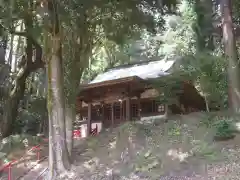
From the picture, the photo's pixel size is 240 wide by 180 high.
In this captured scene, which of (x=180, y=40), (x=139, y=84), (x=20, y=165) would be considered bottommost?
(x=20, y=165)

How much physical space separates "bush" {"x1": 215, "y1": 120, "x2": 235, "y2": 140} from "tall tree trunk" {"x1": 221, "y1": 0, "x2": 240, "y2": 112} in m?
2.09

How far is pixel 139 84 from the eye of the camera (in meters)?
18.0

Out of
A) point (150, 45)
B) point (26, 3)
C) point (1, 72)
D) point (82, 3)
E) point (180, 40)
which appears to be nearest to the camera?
point (82, 3)

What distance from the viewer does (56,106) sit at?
40.0ft

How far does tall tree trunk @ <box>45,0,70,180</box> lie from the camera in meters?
11.9

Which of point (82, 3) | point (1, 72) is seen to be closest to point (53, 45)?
point (82, 3)

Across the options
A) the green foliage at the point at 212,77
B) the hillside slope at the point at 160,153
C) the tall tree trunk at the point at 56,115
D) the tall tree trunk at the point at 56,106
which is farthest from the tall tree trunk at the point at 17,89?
the green foliage at the point at 212,77

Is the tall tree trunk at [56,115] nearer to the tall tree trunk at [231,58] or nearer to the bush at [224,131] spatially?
the bush at [224,131]

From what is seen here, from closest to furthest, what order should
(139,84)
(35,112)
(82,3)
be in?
(82,3), (139,84), (35,112)

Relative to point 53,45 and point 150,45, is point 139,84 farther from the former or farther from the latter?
point 150,45

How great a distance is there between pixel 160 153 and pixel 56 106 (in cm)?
416

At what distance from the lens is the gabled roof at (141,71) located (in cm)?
1930

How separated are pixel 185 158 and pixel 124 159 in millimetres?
2409

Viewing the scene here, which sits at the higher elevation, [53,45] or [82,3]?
[82,3]
